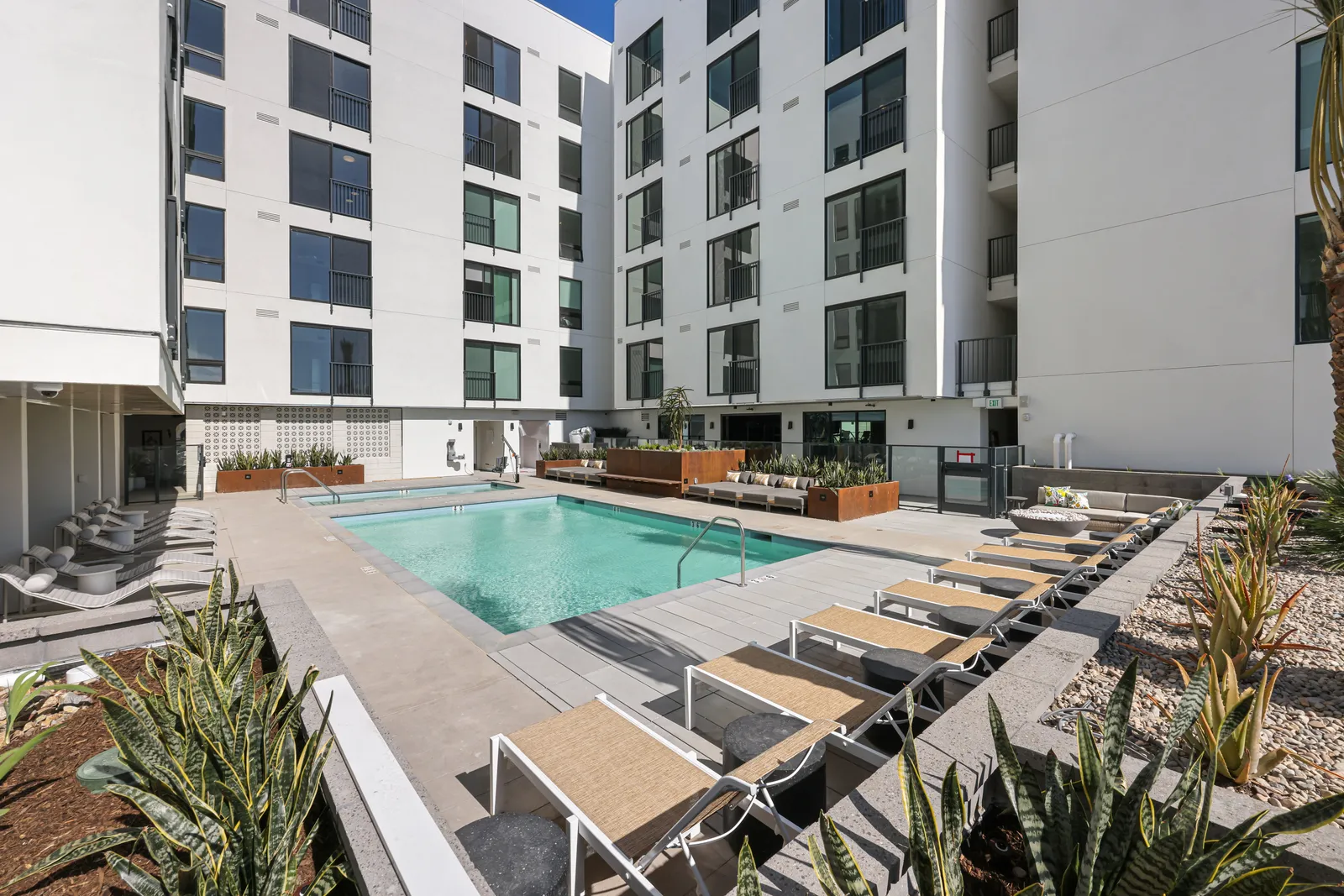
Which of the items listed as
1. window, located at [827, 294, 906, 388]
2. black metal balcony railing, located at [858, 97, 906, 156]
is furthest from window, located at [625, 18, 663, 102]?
window, located at [827, 294, 906, 388]

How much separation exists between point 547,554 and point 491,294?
15.9m

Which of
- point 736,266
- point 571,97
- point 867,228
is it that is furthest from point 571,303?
point 867,228

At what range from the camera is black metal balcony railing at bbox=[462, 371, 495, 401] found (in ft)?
73.2

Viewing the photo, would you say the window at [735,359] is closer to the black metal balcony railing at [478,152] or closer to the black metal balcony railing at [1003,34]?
the black metal balcony railing at [1003,34]

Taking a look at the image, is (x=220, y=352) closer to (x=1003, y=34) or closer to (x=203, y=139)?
(x=203, y=139)

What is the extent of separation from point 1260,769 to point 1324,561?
4.69 m

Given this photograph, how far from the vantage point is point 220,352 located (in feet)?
56.9

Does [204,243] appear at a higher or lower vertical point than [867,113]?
lower

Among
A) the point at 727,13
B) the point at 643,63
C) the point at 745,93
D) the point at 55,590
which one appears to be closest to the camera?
the point at 55,590

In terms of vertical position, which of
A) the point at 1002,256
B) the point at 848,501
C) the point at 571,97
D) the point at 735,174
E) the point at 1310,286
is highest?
the point at 571,97

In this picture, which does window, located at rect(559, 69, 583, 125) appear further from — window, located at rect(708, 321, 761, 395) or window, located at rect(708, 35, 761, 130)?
window, located at rect(708, 321, 761, 395)

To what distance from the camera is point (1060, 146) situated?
532 inches

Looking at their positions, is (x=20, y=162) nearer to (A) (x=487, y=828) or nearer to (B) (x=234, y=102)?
(A) (x=487, y=828)

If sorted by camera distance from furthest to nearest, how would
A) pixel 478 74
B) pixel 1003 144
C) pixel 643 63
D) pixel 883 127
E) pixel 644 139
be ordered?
pixel 644 139, pixel 643 63, pixel 478 74, pixel 1003 144, pixel 883 127
